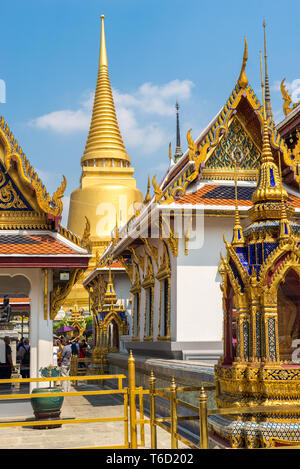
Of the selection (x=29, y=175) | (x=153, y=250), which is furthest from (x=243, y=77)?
(x=29, y=175)

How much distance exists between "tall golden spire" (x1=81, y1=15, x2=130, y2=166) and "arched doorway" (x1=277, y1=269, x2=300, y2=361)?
125 feet

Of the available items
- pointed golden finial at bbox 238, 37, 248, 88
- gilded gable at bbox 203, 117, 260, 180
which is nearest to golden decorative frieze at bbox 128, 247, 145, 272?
gilded gable at bbox 203, 117, 260, 180

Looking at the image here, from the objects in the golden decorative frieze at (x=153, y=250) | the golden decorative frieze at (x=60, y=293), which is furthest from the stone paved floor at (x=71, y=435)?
the golden decorative frieze at (x=153, y=250)

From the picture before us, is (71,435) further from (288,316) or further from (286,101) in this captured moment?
(286,101)

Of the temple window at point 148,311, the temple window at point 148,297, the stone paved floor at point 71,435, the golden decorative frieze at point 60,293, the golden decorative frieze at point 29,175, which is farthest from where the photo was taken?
the temple window at point 148,311

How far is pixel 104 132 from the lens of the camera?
4484 centimetres

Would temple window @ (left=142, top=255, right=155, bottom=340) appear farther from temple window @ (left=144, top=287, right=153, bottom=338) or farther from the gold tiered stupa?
the gold tiered stupa

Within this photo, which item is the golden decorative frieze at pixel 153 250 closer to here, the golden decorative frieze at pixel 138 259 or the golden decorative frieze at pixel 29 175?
the golden decorative frieze at pixel 138 259

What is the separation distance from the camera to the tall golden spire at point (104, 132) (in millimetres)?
44250

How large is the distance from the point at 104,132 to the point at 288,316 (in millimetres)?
39333

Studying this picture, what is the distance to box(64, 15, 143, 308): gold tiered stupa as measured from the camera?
4262 cm

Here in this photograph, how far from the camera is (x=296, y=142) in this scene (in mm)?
15352

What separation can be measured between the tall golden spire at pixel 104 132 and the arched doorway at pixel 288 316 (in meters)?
38.0
